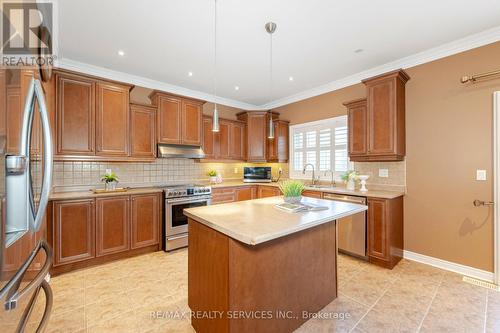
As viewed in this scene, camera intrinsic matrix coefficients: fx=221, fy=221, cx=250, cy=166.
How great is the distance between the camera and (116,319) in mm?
1965

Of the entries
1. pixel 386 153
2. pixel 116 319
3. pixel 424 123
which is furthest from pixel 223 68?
pixel 116 319

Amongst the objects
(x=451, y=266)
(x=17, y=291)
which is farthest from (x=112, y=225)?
(x=451, y=266)

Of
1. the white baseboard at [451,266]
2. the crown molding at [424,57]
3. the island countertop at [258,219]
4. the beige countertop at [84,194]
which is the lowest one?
the white baseboard at [451,266]

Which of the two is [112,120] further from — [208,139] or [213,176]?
[213,176]

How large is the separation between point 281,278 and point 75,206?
8.95ft

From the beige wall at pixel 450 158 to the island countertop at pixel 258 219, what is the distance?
5.65 feet

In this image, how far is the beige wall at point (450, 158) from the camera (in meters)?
2.60

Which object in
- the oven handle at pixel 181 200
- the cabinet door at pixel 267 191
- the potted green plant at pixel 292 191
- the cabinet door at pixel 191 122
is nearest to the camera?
the potted green plant at pixel 292 191

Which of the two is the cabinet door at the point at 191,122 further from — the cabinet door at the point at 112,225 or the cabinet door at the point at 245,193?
the cabinet door at the point at 112,225

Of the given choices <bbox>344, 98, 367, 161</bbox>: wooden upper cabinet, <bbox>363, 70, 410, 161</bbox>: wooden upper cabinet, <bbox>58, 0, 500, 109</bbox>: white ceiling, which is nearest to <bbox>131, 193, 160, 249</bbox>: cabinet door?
<bbox>58, 0, 500, 109</bbox>: white ceiling

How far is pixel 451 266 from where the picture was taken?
2.80m

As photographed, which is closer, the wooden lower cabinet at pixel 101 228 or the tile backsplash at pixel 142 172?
the wooden lower cabinet at pixel 101 228

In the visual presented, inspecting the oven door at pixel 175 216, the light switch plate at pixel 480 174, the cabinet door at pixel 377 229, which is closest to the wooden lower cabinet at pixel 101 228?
the oven door at pixel 175 216

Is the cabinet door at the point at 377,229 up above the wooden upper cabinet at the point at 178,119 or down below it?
below
